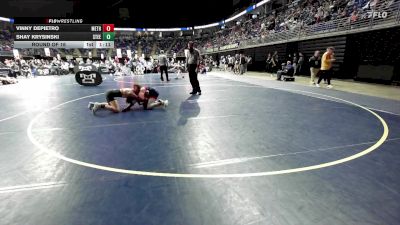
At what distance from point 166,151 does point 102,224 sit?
67.3 inches

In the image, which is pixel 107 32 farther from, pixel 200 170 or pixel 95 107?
pixel 200 170

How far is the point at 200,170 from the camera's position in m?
→ 3.03

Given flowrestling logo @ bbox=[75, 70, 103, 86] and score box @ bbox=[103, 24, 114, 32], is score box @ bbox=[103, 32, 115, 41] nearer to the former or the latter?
score box @ bbox=[103, 24, 114, 32]

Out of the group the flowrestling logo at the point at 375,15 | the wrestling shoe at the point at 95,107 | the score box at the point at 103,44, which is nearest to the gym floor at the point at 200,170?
the wrestling shoe at the point at 95,107

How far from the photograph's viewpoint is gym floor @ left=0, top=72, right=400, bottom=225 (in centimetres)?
216

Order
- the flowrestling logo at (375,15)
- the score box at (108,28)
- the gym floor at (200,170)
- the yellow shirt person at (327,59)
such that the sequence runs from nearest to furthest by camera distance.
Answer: the gym floor at (200,170)
the yellow shirt person at (327,59)
the flowrestling logo at (375,15)
the score box at (108,28)

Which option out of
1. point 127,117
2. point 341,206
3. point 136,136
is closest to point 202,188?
point 341,206

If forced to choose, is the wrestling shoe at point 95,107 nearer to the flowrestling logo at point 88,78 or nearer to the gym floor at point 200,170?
the gym floor at point 200,170
